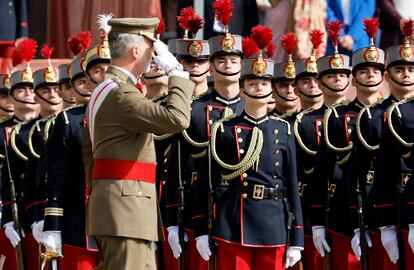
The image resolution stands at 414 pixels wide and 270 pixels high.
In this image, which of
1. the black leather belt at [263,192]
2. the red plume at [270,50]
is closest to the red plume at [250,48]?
the red plume at [270,50]

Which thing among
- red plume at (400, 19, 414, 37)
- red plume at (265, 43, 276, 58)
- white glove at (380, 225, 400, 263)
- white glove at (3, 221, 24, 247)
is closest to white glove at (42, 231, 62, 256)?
white glove at (3, 221, 24, 247)

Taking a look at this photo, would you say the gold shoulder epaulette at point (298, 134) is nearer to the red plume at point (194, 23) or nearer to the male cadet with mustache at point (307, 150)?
the male cadet with mustache at point (307, 150)

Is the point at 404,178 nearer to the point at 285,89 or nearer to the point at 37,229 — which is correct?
the point at 285,89

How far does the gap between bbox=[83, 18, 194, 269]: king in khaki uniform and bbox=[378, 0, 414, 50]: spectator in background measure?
7387 mm

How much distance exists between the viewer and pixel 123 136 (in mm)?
9211

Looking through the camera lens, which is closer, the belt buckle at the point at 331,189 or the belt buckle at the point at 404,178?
the belt buckle at the point at 404,178

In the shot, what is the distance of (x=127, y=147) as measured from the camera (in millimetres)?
9219

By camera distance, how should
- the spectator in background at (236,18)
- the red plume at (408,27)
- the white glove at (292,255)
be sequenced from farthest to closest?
1. the spectator in background at (236,18)
2. the red plume at (408,27)
3. the white glove at (292,255)

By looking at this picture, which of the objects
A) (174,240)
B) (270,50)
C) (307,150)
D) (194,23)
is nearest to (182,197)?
(174,240)

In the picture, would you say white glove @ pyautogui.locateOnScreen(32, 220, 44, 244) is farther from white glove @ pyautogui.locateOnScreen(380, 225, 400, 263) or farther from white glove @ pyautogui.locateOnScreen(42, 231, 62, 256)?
white glove @ pyautogui.locateOnScreen(380, 225, 400, 263)

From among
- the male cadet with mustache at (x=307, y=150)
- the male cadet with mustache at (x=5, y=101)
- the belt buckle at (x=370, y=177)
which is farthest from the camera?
the male cadet with mustache at (x=5, y=101)

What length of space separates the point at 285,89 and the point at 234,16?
124 inches

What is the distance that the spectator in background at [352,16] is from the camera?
51.5 ft

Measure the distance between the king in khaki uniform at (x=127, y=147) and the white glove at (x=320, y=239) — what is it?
3.03 metres
